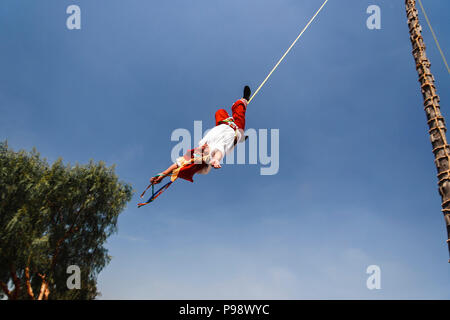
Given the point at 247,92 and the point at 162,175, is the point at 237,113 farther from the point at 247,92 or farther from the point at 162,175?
the point at 162,175

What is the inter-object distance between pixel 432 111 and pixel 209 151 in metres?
4.41

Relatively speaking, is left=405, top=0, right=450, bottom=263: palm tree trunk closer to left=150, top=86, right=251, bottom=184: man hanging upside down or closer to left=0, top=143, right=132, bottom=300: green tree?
left=150, top=86, right=251, bottom=184: man hanging upside down

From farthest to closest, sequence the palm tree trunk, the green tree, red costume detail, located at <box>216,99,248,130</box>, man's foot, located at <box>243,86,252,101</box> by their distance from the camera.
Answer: the green tree
man's foot, located at <box>243,86,252,101</box>
red costume detail, located at <box>216,99,248,130</box>
the palm tree trunk

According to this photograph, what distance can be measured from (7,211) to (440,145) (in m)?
17.6

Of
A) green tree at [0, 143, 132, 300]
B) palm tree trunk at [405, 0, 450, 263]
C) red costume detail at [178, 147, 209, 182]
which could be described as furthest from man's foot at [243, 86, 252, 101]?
green tree at [0, 143, 132, 300]

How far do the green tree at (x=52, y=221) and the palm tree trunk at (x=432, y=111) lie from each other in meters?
16.5

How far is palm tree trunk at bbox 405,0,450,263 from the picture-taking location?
4.17 m

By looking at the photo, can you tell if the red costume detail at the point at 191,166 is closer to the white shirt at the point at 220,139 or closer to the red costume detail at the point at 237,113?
the white shirt at the point at 220,139

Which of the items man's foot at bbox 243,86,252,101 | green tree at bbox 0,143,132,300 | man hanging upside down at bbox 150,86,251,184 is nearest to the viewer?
man hanging upside down at bbox 150,86,251,184

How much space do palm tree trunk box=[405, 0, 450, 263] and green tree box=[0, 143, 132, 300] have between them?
650 inches

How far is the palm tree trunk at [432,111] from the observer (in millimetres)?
4172
